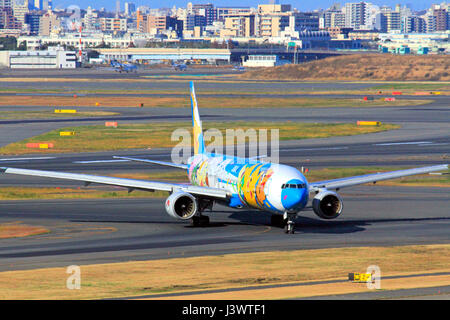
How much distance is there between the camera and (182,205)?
50.0 metres

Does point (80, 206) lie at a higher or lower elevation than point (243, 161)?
lower

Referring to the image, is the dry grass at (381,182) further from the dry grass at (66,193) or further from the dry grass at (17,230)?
the dry grass at (17,230)

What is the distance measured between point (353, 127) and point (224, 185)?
2873 inches

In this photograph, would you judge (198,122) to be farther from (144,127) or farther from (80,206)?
(144,127)

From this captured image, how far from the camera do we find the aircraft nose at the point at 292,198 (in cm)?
4597

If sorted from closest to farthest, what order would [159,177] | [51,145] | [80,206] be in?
1. [80,206]
2. [159,177]
3. [51,145]

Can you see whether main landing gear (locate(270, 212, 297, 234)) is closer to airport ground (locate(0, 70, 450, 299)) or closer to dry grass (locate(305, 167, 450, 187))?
airport ground (locate(0, 70, 450, 299))

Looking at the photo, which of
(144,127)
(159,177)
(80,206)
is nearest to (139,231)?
(80,206)

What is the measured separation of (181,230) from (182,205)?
1.82 meters

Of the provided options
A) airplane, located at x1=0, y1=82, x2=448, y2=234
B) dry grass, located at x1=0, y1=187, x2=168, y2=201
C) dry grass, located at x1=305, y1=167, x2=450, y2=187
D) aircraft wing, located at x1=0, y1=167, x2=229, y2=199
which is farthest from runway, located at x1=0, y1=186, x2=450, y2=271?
dry grass, located at x1=305, y1=167, x2=450, y2=187

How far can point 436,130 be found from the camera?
387 ft

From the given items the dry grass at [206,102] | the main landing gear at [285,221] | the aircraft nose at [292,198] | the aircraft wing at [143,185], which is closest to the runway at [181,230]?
the main landing gear at [285,221]

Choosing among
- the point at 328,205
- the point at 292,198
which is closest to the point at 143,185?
the point at 292,198

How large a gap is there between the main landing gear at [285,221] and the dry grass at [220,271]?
4.98 m
